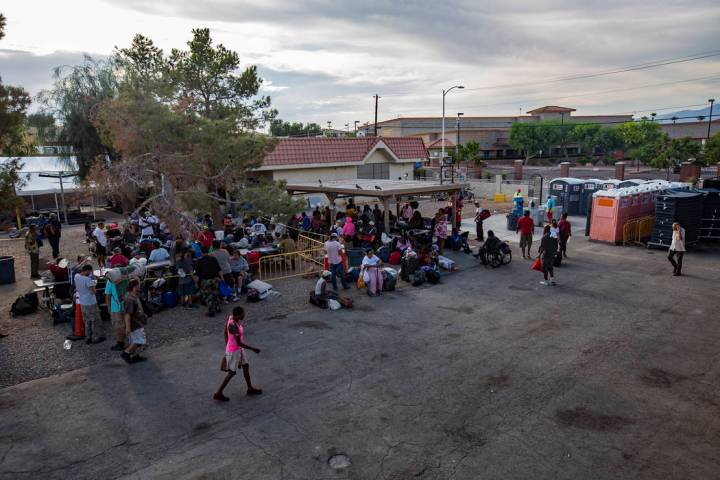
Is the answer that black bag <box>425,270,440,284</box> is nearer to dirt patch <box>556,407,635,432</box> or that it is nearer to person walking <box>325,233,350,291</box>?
person walking <box>325,233,350,291</box>

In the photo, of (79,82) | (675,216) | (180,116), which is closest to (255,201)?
(180,116)

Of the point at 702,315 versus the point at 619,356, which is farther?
the point at 702,315

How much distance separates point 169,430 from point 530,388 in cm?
537

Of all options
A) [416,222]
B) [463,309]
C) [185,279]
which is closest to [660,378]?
[463,309]

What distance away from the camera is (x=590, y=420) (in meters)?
6.66

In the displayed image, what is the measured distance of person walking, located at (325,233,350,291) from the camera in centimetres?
1287

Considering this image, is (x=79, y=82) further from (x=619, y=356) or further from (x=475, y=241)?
(x=619, y=356)

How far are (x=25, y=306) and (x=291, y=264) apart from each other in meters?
7.05

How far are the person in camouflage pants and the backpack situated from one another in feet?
13.5

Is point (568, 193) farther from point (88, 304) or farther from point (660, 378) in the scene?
point (88, 304)

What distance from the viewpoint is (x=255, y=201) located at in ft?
53.7

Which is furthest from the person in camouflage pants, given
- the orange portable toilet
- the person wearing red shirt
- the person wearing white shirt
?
the orange portable toilet

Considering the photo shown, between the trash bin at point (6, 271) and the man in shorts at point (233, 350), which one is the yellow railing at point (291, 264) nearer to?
the man in shorts at point (233, 350)

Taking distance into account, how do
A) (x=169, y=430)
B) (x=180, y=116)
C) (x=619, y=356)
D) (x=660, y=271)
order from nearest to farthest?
1. (x=169, y=430)
2. (x=619, y=356)
3. (x=660, y=271)
4. (x=180, y=116)
